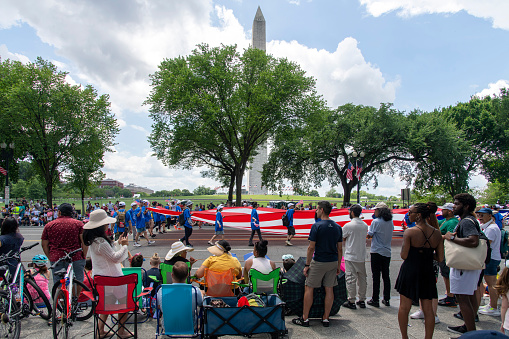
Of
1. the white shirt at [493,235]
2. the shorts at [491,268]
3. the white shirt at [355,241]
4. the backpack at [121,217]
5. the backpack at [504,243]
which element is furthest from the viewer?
the backpack at [121,217]

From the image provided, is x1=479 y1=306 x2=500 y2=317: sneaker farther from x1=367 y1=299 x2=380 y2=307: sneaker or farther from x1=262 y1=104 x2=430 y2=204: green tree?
x1=262 y1=104 x2=430 y2=204: green tree

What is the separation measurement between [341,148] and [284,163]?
21.0 feet

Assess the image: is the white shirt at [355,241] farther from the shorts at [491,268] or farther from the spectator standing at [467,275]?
the shorts at [491,268]

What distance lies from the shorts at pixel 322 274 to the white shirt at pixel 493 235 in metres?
3.08

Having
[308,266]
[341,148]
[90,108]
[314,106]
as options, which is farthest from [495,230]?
[90,108]

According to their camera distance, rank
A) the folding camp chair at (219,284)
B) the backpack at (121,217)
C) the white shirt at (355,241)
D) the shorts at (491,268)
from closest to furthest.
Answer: the folding camp chair at (219,284) < the shorts at (491,268) < the white shirt at (355,241) < the backpack at (121,217)

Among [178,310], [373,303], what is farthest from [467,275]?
[178,310]

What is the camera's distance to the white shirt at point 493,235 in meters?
6.30

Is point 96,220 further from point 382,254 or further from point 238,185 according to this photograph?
point 238,185

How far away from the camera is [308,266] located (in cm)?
543

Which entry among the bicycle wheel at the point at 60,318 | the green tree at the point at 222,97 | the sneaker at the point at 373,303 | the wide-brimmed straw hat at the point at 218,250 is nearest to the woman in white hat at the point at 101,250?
the bicycle wheel at the point at 60,318

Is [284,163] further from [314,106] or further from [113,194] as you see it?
[113,194]

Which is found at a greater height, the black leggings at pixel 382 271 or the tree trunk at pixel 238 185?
the tree trunk at pixel 238 185

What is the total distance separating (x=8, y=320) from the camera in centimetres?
456
